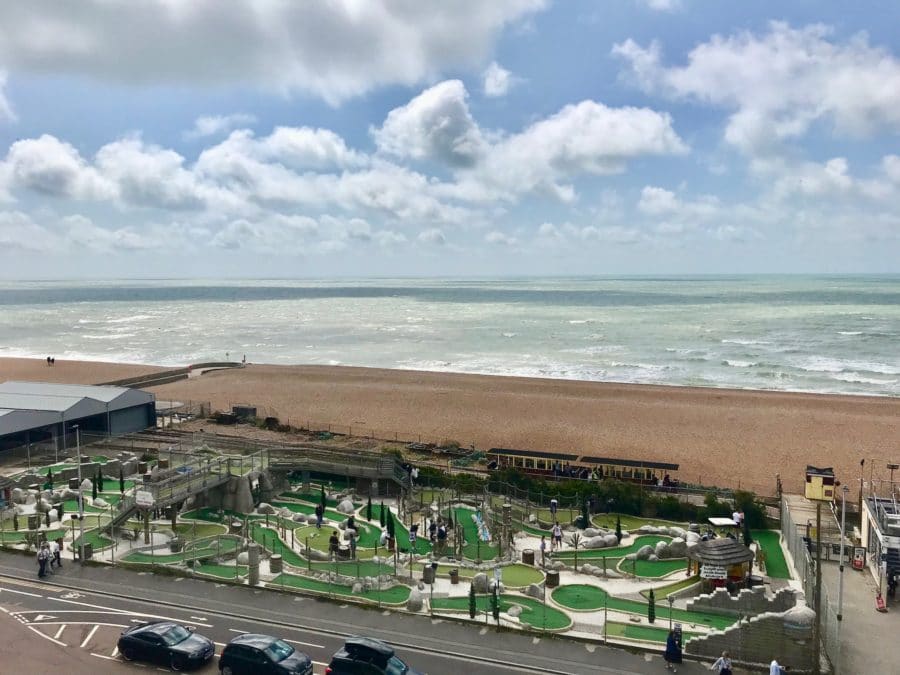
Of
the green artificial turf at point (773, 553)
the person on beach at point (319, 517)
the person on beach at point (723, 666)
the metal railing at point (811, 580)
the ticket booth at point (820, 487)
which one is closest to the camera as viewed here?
the ticket booth at point (820, 487)

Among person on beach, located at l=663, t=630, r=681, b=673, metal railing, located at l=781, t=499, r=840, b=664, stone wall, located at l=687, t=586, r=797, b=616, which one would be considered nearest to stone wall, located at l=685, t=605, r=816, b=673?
metal railing, located at l=781, t=499, r=840, b=664

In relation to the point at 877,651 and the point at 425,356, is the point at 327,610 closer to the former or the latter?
the point at 877,651

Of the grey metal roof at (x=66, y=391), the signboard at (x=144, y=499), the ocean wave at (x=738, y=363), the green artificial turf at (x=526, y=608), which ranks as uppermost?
the grey metal roof at (x=66, y=391)

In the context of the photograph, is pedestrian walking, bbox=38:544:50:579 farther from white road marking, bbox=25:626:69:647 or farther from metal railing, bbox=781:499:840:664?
metal railing, bbox=781:499:840:664

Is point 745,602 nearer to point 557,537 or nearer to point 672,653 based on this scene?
point 672,653

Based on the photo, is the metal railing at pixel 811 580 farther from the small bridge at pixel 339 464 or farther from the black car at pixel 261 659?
the small bridge at pixel 339 464

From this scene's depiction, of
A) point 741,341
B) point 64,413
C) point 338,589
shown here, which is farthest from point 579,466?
point 741,341

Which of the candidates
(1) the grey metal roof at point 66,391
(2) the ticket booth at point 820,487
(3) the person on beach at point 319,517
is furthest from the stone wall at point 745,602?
(1) the grey metal roof at point 66,391
